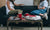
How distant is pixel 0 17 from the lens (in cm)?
372

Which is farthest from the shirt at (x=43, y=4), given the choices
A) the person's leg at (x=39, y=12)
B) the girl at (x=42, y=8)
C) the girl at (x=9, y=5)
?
the girl at (x=9, y=5)

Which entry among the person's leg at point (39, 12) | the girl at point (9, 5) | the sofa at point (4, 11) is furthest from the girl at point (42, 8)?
the girl at point (9, 5)

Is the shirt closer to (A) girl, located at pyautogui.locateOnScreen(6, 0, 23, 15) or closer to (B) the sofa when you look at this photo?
(B) the sofa

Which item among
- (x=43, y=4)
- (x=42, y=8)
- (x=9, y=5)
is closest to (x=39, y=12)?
(x=42, y=8)

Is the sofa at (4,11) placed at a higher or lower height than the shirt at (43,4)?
lower

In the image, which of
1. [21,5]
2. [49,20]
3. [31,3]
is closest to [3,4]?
[21,5]

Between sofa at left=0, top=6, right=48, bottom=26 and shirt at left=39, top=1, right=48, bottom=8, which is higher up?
shirt at left=39, top=1, right=48, bottom=8

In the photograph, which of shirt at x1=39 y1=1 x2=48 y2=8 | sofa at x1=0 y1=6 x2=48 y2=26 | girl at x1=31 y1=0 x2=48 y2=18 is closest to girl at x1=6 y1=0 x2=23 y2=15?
sofa at x1=0 y1=6 x2=48 y2=26

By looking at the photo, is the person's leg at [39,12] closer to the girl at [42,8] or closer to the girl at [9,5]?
the girl at [42,8]

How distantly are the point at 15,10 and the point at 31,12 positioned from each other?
51 centimetres

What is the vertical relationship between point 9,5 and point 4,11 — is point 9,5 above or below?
above

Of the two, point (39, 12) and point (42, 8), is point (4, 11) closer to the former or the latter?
point (39, 12)

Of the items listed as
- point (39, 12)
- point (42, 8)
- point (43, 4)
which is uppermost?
point (43, 4)

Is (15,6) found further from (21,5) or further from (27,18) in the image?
(27,18)
